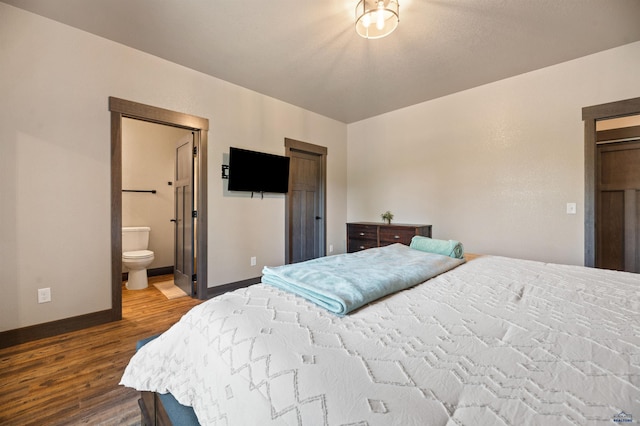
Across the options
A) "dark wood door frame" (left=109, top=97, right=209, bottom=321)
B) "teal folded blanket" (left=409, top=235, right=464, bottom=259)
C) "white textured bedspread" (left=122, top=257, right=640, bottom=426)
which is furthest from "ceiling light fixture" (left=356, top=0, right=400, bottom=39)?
"dark wood door frame" (left=109, top=97, right=209, bottom=321)

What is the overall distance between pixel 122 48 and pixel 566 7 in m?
3.83

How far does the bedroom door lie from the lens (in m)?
3.26

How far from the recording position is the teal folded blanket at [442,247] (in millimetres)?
1828

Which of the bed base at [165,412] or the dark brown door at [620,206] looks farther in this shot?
the dark brown door at [620,206]

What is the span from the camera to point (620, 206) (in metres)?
3.40

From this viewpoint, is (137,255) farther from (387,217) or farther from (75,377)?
(387,217)

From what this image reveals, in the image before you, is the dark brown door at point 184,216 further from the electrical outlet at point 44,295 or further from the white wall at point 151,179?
the electrical outlet at point 44,295

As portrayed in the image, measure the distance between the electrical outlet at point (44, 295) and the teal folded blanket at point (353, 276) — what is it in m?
2.23

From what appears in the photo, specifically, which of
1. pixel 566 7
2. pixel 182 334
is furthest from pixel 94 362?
pixel 566 7

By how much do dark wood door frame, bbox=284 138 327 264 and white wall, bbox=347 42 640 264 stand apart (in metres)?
1.00

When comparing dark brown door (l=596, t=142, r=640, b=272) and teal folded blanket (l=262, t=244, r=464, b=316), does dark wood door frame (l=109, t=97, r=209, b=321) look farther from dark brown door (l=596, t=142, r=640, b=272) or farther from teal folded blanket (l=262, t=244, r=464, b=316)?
dark brown door (l=596, t=142, r=640, b=272)

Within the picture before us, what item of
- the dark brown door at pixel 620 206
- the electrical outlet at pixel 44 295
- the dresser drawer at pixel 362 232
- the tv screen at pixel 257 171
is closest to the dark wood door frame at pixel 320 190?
the tv screen at pixel 257 171

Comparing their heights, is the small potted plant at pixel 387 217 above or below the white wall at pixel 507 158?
below

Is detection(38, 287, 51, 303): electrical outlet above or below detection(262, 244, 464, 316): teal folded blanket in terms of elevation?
below
